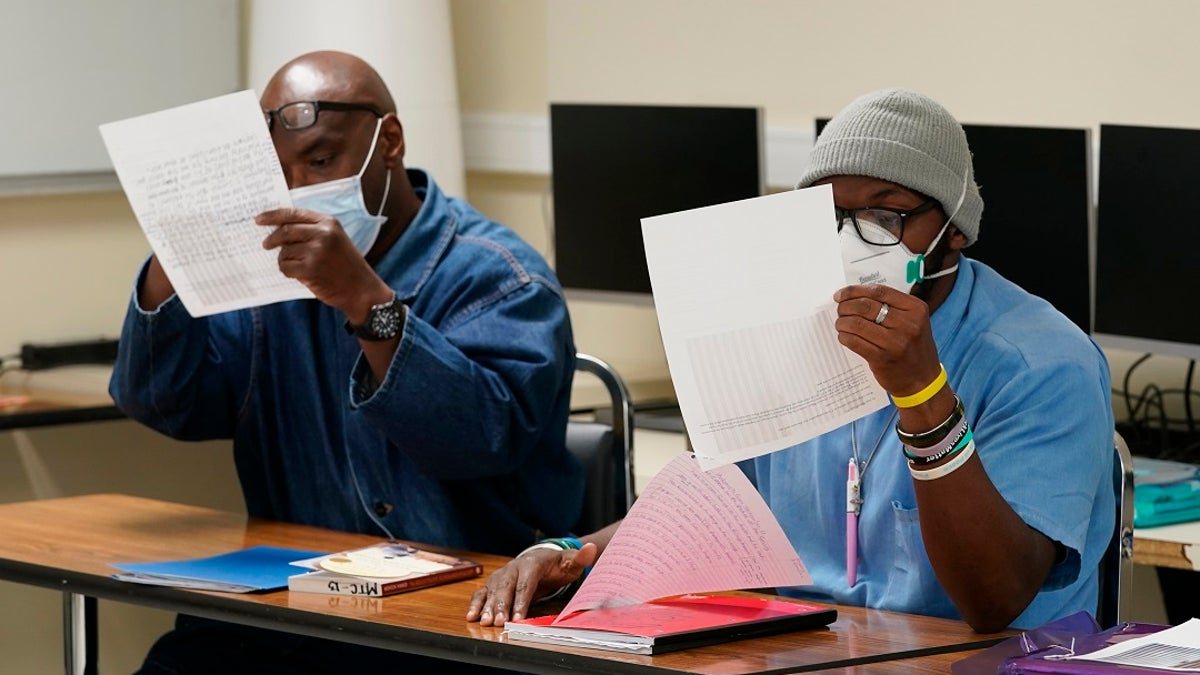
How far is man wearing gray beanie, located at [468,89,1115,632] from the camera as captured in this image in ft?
6.19

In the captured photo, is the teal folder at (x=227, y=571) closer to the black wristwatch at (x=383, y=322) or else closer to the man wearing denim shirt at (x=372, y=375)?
the man wearing denim shirt at (x=372, y=375)

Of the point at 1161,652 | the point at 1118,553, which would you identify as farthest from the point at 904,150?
the point at 1161,652

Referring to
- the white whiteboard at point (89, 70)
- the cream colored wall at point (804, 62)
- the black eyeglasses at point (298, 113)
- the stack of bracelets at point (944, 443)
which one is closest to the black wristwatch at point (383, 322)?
the black eyeglasses at point (298, 113)

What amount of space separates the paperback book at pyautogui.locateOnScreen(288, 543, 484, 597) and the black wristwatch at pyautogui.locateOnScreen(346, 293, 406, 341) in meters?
0.29

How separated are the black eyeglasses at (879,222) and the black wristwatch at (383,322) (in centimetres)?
68

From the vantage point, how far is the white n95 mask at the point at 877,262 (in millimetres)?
2045

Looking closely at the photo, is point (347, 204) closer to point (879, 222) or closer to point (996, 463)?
point (879, 222)

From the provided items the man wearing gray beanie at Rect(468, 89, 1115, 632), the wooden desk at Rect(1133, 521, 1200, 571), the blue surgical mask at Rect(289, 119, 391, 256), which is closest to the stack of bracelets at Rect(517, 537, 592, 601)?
the man wearing gray beanie at Rect(468, 89, 1115, 632)

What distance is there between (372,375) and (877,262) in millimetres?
812

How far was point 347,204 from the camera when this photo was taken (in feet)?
8.90

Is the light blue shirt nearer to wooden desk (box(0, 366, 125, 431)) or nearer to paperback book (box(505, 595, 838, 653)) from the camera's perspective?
paperback book (box(505, 595, 838, 653))

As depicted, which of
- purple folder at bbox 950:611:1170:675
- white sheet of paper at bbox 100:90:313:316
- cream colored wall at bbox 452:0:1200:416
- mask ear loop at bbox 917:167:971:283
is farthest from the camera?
cream colored wall at bbox 452:0:1200:416

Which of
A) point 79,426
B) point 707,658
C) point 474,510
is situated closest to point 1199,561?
point 474,510

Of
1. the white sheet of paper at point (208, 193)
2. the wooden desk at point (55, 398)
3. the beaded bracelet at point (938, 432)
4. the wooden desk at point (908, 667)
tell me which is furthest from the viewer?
the wooden desk at point (55, 398)
